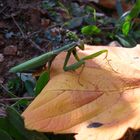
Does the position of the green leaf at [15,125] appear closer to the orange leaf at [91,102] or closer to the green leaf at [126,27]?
the orange leaf at [91,102]

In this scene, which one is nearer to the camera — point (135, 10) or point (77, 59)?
point (77, 59)

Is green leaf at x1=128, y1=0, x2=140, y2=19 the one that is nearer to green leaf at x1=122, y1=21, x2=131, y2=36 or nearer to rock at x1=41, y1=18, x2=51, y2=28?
green leaf at x1=122, y1=21, x2=131, y2=36

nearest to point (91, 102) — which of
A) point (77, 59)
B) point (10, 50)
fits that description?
point (77, 59)

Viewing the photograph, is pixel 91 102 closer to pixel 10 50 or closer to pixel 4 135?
pixel 4 135

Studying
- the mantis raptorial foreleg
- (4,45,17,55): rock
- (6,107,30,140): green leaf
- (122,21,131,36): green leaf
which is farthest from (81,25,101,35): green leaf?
(6,107,30,140): green leaf

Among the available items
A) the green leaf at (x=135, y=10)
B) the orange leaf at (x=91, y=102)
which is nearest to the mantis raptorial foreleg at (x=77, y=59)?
the orange leaf at (x=91, y=102)
